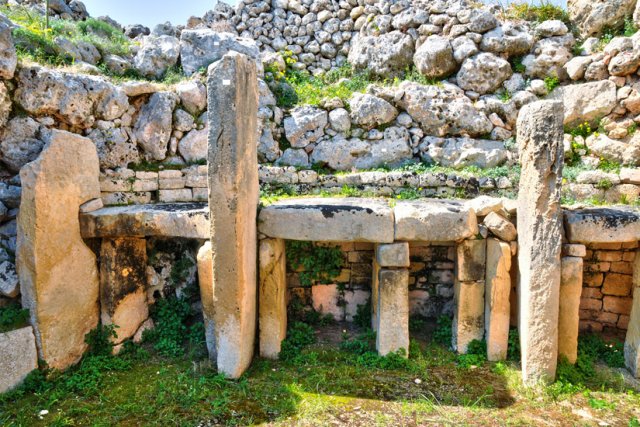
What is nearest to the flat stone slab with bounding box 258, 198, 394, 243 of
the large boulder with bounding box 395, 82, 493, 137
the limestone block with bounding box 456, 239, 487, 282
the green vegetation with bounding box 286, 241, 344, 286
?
the green vegetation with bounding box 286, 241, 344, 286

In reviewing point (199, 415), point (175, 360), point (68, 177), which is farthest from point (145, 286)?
point (199, 415)

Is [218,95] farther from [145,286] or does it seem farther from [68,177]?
[145,286]

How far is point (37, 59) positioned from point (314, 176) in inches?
191

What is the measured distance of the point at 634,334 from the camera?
4.44 metres

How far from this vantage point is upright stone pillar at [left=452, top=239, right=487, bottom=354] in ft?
15.5

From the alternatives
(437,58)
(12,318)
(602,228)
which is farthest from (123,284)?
(437,58)

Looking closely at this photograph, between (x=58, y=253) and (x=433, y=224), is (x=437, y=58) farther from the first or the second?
(x=58, y=253)

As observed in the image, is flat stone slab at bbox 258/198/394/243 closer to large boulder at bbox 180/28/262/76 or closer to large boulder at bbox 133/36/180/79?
large boulder at bbox 180/28/262/76

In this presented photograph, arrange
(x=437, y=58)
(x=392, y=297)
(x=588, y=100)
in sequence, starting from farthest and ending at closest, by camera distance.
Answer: (x=437, y=58) → (x=588, y=100) → (x=392, y=297)

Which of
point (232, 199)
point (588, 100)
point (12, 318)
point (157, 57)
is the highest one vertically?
point (157, 57)

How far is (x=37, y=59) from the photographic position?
5910mm

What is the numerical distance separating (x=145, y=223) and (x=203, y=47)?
4.72 metres

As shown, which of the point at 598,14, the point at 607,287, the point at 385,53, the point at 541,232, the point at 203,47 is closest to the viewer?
the point at 541,232

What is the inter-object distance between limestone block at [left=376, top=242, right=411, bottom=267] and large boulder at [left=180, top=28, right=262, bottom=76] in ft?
17.7
